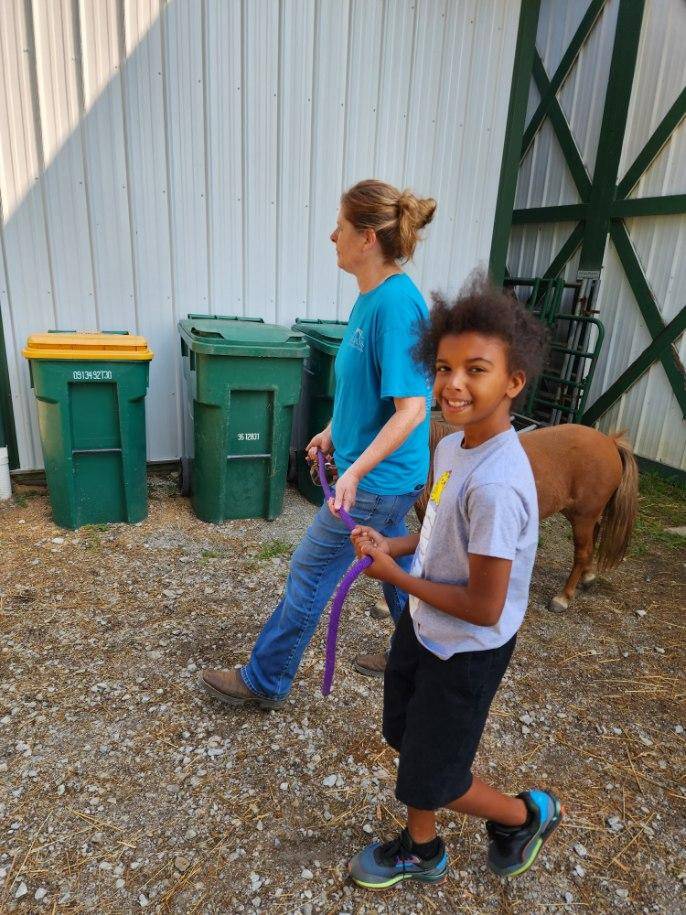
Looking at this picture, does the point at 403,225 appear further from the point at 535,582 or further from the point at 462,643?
the point at 535,582

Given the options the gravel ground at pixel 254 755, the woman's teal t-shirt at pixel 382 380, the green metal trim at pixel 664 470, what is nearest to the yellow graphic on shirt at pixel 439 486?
the woman's teal t-shirt at pixel 382 380

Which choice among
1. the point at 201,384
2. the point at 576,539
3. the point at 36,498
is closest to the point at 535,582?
the point at 576,539

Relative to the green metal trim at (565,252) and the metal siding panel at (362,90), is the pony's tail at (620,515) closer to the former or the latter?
the metal siding panel at (362,90)

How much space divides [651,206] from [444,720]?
19.4ft

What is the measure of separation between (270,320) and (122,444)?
1687mm

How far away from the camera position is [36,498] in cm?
422

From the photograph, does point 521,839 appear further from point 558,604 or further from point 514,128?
point 514,128

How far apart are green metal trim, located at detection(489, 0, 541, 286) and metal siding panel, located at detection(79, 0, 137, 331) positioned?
2.93 meters

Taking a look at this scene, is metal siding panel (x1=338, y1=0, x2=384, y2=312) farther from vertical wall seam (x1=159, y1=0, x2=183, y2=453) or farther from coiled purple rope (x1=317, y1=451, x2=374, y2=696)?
coiled purple rope (x1=317, y1=451, x2=374, y2=696)

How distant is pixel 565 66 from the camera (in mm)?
6723

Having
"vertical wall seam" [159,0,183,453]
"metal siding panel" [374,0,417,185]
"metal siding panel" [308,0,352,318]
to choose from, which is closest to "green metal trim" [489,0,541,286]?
"metal siding panel" [374,0,417,185]

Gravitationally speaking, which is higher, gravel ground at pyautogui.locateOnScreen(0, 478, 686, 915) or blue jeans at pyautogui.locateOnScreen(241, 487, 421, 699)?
blue jeans at pyautogui.locateOnScreen(241, 487, 421, 699)

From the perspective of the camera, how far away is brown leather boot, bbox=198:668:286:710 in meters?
2.30

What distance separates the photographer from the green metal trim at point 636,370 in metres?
5.56
